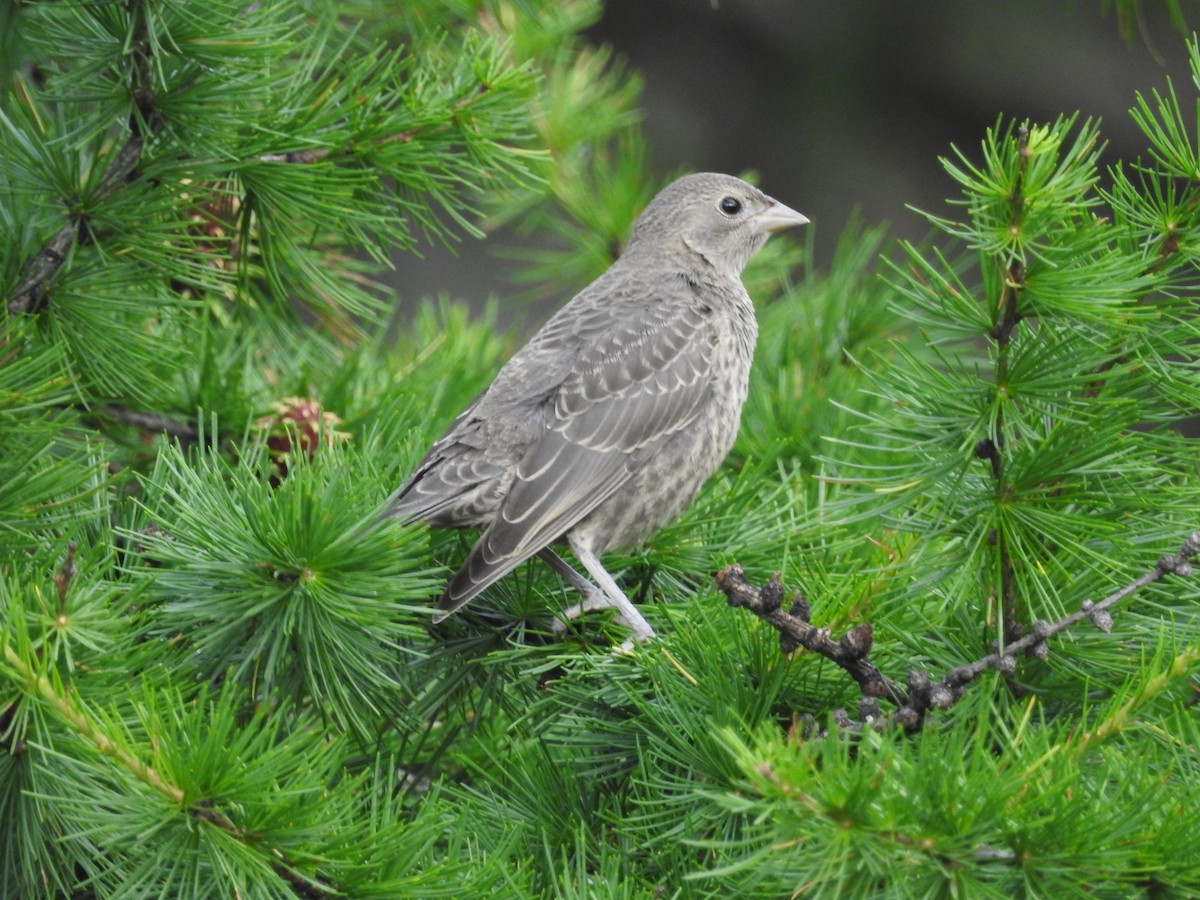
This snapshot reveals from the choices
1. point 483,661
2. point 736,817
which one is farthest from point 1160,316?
point 483,661

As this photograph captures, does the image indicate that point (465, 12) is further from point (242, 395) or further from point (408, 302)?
point (408, 302)

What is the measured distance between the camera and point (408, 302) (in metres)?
7.93

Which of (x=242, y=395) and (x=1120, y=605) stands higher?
(x=1120, y=605)

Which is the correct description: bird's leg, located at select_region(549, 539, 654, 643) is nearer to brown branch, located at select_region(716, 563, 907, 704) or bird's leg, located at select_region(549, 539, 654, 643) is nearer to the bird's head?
brown branch, located at select_region(716, 563, 907, 704)

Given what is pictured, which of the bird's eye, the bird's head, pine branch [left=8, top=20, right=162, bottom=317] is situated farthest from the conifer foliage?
the bird's eye

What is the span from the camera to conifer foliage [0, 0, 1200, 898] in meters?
1.59

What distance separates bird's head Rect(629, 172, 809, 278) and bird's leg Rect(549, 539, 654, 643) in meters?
1.01

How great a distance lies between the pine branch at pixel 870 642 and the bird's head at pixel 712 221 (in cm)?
203

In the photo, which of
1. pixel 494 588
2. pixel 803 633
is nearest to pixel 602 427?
pixel 494 588

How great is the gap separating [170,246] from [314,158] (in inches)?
14.6

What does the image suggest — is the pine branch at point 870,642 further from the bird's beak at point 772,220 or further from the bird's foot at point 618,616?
the bird's beak at point 772,220

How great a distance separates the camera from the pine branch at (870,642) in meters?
1.72

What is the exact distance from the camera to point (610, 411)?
317 centimetres

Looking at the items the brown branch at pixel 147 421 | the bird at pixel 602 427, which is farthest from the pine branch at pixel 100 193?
the bird at pixel 602 427
